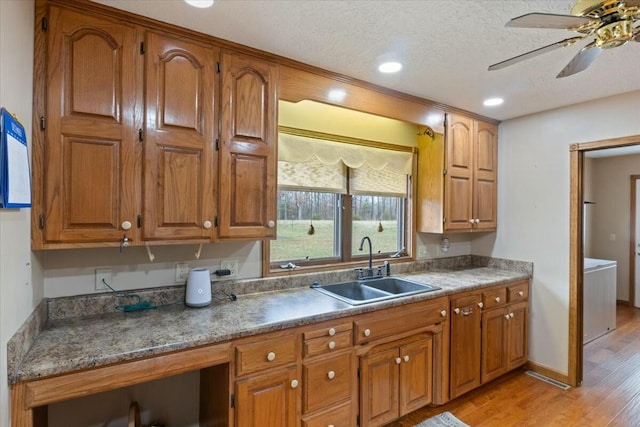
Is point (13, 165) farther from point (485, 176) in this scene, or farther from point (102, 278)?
point (485, 176)

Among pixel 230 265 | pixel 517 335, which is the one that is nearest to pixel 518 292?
pixel 517 335

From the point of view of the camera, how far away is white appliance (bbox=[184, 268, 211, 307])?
1875mm

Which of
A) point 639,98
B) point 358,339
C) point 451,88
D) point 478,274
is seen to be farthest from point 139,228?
point 639,98

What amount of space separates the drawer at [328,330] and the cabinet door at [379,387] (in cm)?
26

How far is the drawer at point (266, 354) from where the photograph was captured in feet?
5.23

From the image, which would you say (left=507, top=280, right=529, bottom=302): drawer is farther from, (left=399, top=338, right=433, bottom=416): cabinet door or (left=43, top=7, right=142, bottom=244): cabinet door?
(left=43, top=7, right=142, bottom=244): cabinet door

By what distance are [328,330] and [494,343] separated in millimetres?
1783

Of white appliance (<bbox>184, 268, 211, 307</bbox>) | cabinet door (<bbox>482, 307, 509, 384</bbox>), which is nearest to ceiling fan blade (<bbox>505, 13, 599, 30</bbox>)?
white appliance (<bbox>184, 268, 211, 307</bbox>)

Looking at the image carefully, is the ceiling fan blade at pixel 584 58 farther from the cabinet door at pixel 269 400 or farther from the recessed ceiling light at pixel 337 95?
the cabinet door at pixel 269 400

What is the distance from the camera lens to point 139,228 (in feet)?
5.29

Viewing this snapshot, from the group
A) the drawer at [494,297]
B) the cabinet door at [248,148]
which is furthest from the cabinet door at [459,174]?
the cabinet door at [248,148]

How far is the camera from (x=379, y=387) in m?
2.11

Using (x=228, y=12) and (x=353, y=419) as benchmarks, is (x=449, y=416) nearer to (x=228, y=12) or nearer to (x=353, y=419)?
(x=353, y=419)

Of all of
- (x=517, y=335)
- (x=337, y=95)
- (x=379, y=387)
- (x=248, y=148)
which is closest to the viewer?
(x=248, y=148)
